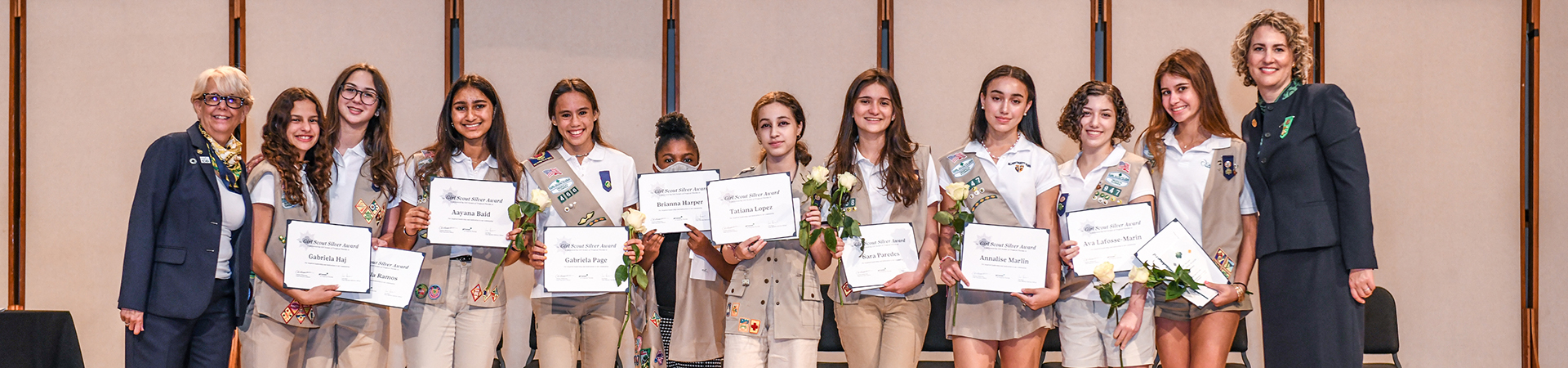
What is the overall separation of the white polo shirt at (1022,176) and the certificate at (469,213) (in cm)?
182

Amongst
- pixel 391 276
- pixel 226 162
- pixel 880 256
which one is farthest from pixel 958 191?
pixel 226 162

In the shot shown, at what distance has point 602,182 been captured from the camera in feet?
11.9

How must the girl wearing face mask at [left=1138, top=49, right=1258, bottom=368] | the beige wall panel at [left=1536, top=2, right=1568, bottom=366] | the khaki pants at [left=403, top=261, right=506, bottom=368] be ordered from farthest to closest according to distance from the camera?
the beige wall panel at [left=1536, top=2, right=1568, bottom=366] < the khaki pants at [left=403, top=261, right=506, bottom=368] < the girl wearing face mask at [left=1138, top=49, right=1258, bottom=368]

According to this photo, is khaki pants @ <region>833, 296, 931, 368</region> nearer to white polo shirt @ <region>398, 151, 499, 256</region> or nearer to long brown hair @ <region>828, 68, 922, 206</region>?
long brown hair @ <region>828, 68, 922, 206</region>

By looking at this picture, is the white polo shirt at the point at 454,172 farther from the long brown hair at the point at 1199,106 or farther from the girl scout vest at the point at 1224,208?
the girl scout vest at the point at 1224,208

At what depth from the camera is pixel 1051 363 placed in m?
4.90

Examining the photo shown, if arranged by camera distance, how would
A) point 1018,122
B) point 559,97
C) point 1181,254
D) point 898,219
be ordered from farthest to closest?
point 559,97, point 1018,122, point 898,219, point 1181,254

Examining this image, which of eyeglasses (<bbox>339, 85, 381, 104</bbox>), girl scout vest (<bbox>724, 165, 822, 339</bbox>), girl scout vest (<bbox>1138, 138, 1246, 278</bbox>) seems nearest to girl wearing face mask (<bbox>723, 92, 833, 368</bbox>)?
girl scout vest (<bbox>724, 165, 822, 339</bbox>)

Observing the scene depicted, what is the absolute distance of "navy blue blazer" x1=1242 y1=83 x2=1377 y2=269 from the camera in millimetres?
3139

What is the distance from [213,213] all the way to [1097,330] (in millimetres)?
3235

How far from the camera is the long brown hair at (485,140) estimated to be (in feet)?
11.5

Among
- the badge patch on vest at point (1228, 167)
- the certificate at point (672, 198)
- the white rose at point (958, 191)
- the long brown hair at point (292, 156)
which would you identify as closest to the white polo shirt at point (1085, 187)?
the badge patch on vest at point (1228, 167)

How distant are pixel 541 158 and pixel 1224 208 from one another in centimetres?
260

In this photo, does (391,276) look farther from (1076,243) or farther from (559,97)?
(1076,243)
